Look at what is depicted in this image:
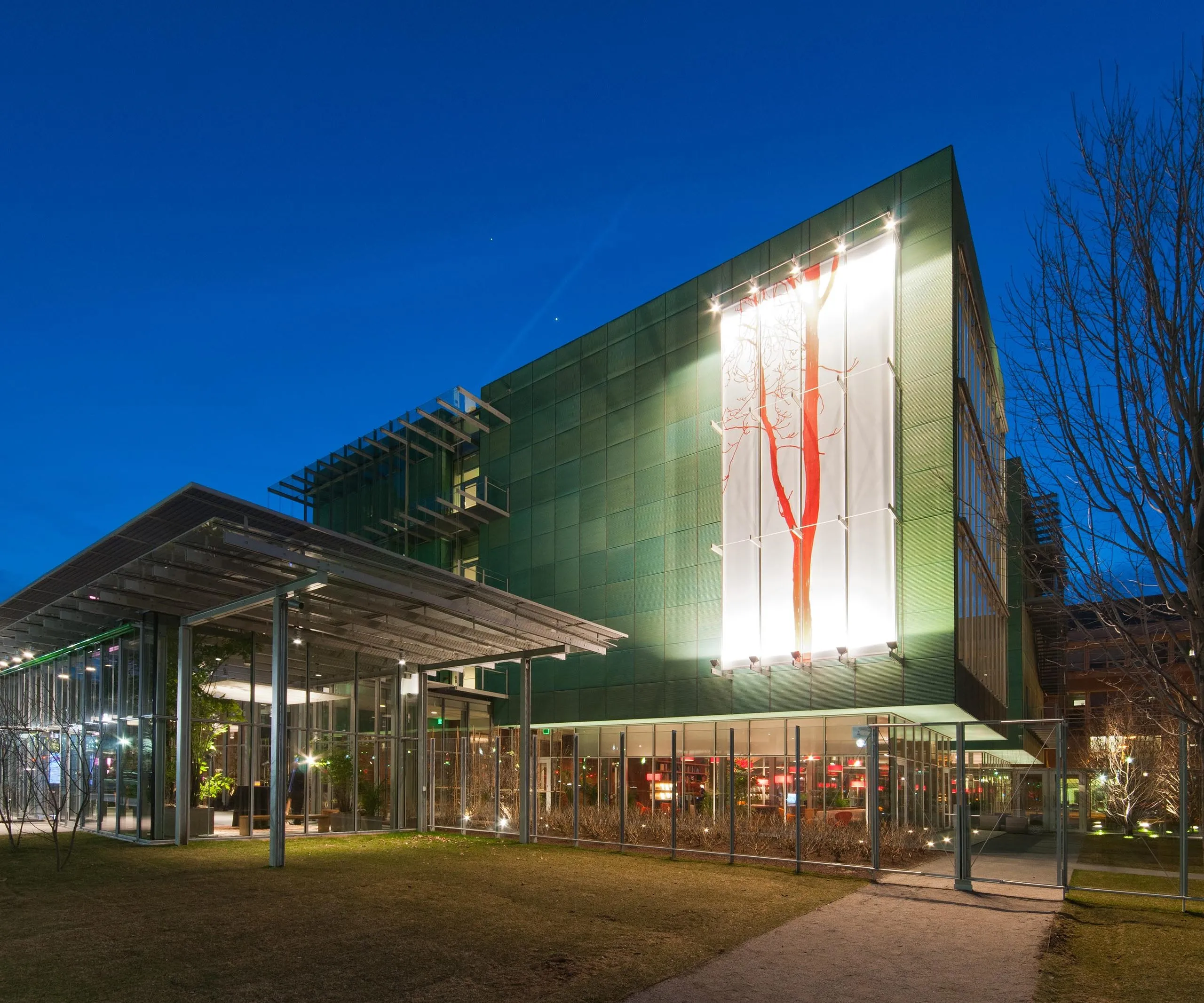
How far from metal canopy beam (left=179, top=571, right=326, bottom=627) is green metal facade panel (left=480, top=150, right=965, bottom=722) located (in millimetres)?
14423

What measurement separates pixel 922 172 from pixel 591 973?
77.5ft

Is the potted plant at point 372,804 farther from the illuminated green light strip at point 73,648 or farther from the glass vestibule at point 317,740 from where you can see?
the illuminated green light strip at point 73,648

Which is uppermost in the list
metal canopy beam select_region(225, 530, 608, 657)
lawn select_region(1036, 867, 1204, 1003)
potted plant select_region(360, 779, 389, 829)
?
metal canopy beam select_region(225, 530, 608, 657)

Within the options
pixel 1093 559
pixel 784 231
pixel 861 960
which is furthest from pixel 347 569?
pixel 784 231

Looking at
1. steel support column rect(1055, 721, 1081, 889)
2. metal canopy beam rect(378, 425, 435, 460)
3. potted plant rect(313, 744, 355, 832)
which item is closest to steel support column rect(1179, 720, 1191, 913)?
steel support column rect(1055, 721, 1081, 889)

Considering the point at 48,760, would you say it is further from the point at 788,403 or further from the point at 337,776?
the point at 788,403

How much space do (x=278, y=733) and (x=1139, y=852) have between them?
24.2 meters

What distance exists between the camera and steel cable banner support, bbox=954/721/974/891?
16438mm

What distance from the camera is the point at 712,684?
97.8 feet

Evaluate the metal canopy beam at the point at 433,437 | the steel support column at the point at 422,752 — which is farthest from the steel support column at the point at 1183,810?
the metal canopy beam at the point at 433,437

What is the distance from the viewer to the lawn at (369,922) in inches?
368

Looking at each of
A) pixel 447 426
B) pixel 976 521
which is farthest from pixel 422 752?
pixel 976 521

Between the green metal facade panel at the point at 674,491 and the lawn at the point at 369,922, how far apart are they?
8.95m

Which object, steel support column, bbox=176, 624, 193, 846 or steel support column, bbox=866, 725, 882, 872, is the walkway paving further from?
steel support column, bbox=176, 624, 193, 846
